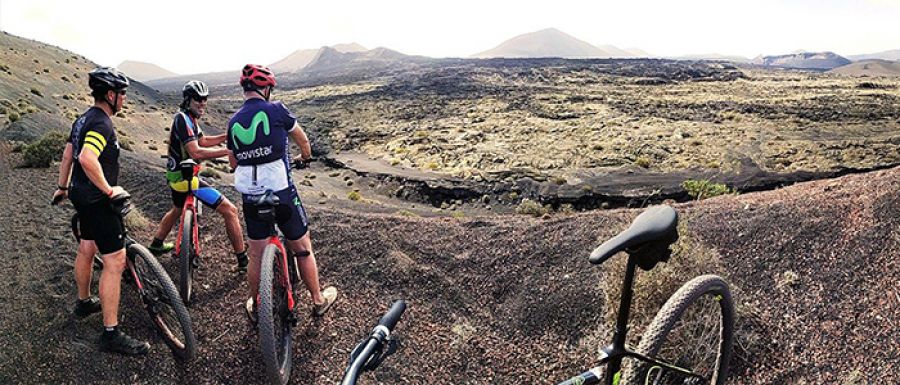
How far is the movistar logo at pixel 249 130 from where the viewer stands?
4.54 metres

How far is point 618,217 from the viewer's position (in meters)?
8.35

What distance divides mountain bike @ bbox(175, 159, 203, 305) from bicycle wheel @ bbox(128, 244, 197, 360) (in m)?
0.85

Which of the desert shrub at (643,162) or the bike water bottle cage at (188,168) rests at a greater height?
the bike water bottle cage at (188,168)

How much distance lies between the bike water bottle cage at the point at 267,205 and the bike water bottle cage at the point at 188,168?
5.91 feet

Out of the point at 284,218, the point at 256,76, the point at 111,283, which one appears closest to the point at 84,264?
the point at 111,283

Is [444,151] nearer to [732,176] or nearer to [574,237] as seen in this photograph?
→ [732,176]

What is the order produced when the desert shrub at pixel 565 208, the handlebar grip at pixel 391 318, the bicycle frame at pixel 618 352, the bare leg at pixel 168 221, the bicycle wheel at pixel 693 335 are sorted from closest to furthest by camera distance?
the handlebar grip at pixel 391 318, the bicycle frame at pixel 618 352, the bicycle wheel at pixel 693 335, the bare leg at pixel 168 221, the desert shrub at pixel 565 208

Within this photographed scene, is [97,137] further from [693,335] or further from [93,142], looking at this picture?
[693,335]

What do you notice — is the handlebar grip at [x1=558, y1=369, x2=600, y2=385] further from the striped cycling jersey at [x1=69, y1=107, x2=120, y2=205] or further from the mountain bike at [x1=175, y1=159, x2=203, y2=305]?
the mountain bike at [x1=175, y1=159, x2=203, y2=305]

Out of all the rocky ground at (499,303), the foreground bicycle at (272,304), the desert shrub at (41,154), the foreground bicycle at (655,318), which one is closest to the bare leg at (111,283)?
the rocky ground at (499,303)

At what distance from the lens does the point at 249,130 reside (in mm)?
4543

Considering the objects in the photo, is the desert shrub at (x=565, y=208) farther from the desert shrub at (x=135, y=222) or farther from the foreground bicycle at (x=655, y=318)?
the foreground bicycle at (x=655, y=318)

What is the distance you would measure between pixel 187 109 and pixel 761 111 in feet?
149

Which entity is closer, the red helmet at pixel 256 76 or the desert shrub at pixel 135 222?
the red helmet at pixel 256 76
